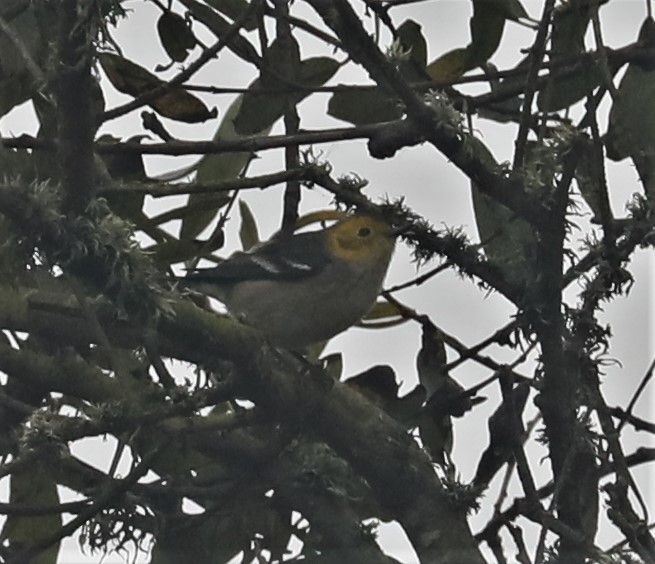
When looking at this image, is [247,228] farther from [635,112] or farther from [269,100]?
[635,112]

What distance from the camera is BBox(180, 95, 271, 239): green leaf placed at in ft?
8.47

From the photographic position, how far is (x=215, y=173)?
8.58ft

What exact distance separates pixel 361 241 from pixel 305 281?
0.31 m

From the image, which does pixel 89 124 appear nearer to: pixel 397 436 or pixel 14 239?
pixel 14 239

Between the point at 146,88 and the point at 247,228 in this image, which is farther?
the point at 247,228

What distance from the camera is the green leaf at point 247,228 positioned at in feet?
9.50

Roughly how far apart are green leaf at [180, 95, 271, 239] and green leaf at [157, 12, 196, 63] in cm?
16

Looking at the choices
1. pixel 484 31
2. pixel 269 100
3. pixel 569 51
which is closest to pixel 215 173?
pixel 269 100

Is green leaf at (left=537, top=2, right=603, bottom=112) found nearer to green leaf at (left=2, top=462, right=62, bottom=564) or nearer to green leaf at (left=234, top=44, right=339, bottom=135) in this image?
green leaf at (left=234, top=44, right=339, bottom=135)

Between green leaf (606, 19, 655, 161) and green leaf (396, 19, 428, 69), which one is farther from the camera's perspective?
green leaf (396, 19, 428, 69)

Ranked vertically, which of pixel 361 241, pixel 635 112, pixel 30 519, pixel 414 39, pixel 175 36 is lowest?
pixel 30 519

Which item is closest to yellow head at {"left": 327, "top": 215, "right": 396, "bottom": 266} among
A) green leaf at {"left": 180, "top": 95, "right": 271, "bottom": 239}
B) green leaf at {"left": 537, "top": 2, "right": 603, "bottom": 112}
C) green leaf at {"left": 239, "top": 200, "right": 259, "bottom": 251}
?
green leaf at {"left": 239, "top": 200, "right": 259, "bottom": 251}

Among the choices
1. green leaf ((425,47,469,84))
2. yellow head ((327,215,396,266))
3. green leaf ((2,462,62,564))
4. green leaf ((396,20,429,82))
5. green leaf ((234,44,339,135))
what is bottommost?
green leaf ((2,462,62,564))

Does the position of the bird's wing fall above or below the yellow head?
below
